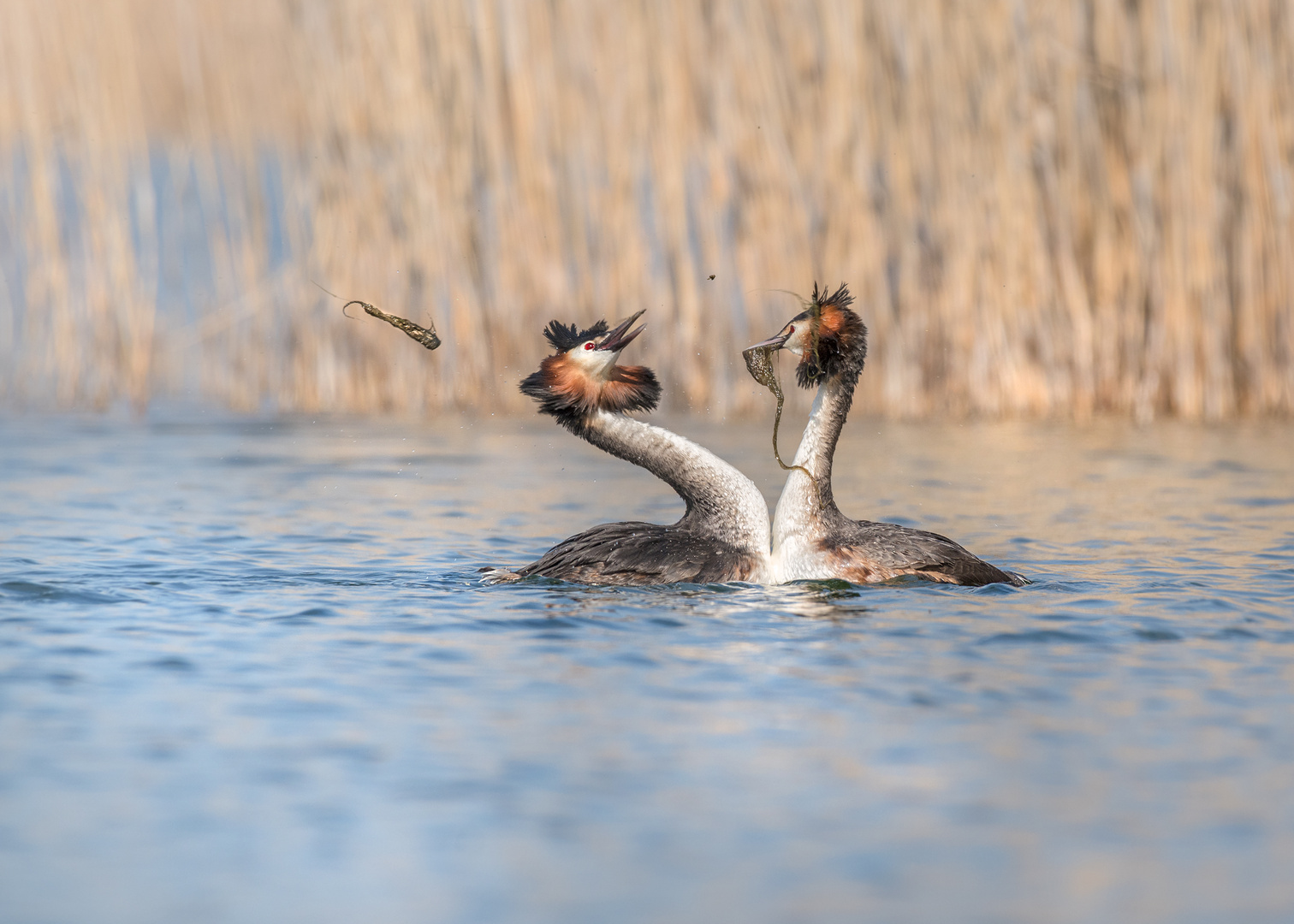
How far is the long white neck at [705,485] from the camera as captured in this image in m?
6.52

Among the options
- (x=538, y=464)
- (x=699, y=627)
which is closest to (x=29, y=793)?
(x=699, y=627)

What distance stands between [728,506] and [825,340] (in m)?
0.79

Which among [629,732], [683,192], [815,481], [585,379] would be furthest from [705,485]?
[683,192]

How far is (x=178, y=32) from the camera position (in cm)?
1234

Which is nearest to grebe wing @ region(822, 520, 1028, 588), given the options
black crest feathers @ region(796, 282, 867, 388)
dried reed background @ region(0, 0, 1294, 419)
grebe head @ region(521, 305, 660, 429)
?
black crest feathers @ region(796, 282, 867, 388)

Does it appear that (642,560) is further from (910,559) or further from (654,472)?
(910,559)

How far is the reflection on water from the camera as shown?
10.3ft

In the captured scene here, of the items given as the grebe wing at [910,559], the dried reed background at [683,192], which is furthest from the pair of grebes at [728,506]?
the dried reed background at [683,192]

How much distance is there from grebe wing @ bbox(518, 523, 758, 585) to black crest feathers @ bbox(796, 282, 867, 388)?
831 millimetres

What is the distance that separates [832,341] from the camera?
22.2 ft

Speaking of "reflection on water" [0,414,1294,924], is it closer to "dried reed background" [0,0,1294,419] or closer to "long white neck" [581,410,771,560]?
"long white neck" [581,410,771,560]

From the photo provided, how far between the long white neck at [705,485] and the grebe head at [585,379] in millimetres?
69

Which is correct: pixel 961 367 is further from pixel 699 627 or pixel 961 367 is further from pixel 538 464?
pixel 699 627

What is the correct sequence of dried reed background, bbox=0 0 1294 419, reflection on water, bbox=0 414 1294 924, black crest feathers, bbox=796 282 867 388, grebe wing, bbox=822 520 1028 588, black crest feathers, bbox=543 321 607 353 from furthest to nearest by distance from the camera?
dried reed background, bbox=0 0 1294 419, black crest feathers, bbox=796 282 867 388, black crest feathers, bbox=543 321 607 353, grebe wing, bbox=822 520 1028 588, reflection on water, bbox=0 414 1294 924
